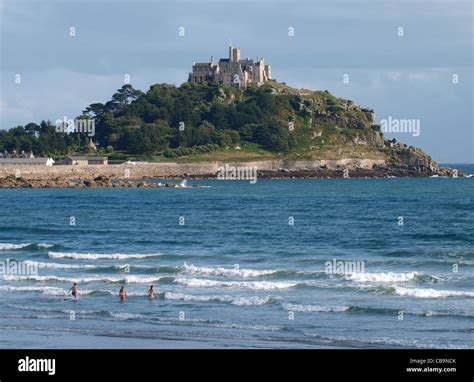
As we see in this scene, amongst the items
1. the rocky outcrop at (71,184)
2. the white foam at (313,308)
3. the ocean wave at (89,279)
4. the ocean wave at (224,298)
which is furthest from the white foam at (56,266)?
the rocky outcrop at (71,184)

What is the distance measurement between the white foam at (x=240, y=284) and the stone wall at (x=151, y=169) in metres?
110

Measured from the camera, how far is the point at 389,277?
110 ft

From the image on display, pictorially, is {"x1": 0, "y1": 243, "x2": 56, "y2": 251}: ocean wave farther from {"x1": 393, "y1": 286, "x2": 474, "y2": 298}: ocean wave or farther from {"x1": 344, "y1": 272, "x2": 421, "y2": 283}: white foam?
{"x1": 393, "y1": 286, "x2": 474, "y2": 298}: ocean wave

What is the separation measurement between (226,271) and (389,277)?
6.54 m

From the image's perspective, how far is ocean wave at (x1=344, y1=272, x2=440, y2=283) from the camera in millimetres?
32906

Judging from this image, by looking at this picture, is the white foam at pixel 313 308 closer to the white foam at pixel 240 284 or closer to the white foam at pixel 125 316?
the white foam at pixel 240 284

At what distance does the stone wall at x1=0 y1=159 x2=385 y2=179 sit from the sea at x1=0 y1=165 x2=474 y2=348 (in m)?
77.1

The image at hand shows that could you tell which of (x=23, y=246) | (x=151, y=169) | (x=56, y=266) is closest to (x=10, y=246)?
(x=23, y=246)

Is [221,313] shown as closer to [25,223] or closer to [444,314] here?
[444,314]

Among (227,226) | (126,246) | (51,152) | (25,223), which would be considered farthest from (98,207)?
(51,152)

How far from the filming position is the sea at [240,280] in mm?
24266
